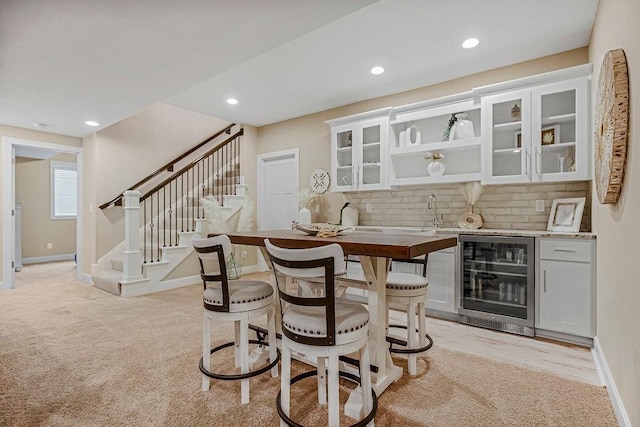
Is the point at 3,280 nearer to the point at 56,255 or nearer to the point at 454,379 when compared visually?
the point at 56,255

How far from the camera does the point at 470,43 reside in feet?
9.92

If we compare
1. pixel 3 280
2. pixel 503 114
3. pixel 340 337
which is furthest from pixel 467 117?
pixel 3 280

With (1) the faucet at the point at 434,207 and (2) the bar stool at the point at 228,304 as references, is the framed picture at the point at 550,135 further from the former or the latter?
(2) the bar stool at the point at 228,304

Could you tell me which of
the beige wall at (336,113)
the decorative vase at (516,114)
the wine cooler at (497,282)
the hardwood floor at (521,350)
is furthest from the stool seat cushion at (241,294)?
the beige wall at (336,113)

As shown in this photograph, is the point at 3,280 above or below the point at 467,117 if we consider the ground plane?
below

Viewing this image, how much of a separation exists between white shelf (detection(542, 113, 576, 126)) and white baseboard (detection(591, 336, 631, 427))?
1.90m

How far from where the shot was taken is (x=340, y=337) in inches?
58.6

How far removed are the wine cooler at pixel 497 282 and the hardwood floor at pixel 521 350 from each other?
122mm

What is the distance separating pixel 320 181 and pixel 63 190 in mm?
6478

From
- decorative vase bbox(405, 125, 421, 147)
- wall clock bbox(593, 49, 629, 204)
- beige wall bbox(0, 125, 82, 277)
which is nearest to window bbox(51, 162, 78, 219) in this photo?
beige wall bbox(0, 125, 82, 277)

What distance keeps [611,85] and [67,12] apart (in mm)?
3323

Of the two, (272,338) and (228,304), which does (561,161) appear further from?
(228,304)

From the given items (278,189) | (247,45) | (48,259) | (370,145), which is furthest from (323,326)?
(48,259)

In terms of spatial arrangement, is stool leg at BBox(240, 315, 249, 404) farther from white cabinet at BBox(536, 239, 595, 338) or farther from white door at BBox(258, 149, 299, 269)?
white door at BBox(258, 149, 299, 269)
